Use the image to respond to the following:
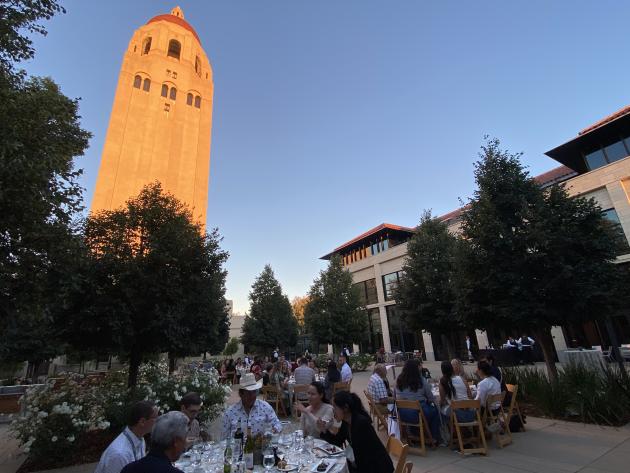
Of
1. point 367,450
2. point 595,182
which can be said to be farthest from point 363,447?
point 595,182

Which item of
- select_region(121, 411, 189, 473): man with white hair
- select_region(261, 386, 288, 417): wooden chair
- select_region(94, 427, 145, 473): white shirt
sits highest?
select_region(121, 411, 189, 473): man with white hair

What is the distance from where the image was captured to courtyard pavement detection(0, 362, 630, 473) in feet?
16.3

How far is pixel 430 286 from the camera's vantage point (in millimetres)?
15766

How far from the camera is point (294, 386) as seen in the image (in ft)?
30.6

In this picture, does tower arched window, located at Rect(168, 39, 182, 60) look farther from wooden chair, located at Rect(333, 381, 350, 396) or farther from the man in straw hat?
the man in straw hat

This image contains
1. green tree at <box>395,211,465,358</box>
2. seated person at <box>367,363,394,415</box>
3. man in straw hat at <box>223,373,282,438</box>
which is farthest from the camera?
green tree at <box>395,211,465,358</box>

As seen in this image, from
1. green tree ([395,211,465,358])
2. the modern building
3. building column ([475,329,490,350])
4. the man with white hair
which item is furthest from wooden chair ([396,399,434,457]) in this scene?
building column ([475,329,490,350])

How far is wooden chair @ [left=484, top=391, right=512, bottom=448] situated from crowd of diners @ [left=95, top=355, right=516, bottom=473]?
17cm

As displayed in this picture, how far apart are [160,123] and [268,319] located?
Result: 82.3 ft

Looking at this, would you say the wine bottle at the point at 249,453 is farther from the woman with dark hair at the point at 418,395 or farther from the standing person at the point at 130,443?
the woman with dark hair at the point at 418,395

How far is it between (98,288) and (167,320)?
197 cm

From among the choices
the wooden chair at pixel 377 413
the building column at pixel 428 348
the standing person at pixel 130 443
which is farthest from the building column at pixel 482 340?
the standing person at pixel 130 443

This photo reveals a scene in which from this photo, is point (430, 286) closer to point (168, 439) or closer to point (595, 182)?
point (595, 182)

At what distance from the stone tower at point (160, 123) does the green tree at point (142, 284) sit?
2088cm
